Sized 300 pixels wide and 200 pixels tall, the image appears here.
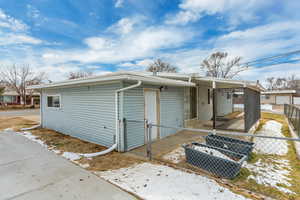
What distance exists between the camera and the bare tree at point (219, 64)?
25.2 meters

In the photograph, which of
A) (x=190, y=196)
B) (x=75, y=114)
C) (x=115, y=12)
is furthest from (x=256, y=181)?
(x=115, y=12)

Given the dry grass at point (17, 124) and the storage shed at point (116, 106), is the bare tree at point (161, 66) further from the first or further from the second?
the storage shed at point (116, 106)

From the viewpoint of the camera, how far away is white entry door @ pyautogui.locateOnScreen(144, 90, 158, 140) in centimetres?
549

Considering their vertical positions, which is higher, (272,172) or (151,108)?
(151,108)

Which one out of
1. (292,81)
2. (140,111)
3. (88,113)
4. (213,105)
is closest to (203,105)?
(213,105)

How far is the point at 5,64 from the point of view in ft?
88.0

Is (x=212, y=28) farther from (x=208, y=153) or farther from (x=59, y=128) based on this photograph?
(x=59, y=128)

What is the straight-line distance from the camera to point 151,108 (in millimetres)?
5688

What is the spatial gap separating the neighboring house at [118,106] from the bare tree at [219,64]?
20217mm

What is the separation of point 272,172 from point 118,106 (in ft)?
14.4

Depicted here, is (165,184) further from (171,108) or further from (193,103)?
(193,103)

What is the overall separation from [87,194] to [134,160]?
63.7 inches

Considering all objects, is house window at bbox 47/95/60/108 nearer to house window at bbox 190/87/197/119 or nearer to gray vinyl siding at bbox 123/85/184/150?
gray vinyl siding at bbox 123/85/184/150

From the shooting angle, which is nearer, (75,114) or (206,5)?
(75,114)
